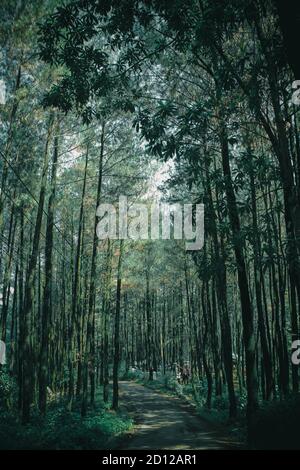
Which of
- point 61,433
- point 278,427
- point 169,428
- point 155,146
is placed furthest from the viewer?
point 169,428

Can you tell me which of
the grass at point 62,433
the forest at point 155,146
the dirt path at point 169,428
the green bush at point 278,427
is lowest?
the dirt path at point 169,428

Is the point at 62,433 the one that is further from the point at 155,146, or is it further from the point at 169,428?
the point at 155,146

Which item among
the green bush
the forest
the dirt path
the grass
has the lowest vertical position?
the dirt path

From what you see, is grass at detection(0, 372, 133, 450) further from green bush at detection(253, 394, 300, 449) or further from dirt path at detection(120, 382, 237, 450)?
green bush at detection(253, 394, 300, 449)

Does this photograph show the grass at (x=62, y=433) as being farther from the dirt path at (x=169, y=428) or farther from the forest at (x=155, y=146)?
the dirt path at (x=169, y=428)

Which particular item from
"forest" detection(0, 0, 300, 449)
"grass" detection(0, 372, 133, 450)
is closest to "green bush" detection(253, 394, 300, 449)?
"forest" detection(0, 0, 300, 449)

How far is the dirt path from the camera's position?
11.5m

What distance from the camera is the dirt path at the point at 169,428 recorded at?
11.5m

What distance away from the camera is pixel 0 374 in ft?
58.6

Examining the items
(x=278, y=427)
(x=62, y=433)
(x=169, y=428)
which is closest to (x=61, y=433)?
(x=62, y=433)

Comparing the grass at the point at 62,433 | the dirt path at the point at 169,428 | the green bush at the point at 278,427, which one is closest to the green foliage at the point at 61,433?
the grass at the point at 62,433

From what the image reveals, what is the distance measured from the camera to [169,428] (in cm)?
1512
